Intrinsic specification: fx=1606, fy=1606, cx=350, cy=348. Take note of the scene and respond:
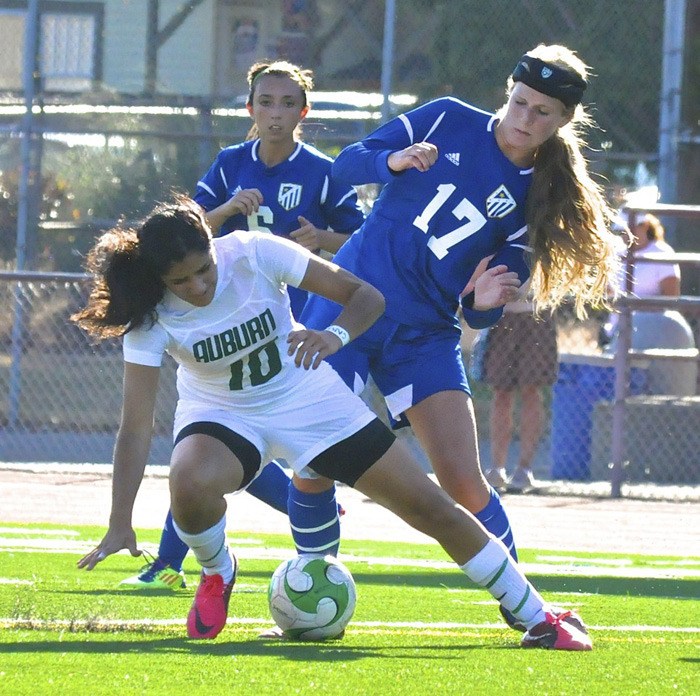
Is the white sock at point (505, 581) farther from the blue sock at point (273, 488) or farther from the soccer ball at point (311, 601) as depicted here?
the blue sock at point (273, 488)

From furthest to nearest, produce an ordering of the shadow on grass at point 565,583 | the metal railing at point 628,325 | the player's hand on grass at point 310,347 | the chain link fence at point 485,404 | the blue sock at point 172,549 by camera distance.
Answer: the chain link fence at point 485,404
the metal railing at point 628,325
the shadow on grass at point 565,583
the blue sock at point 172,549
the player's hand on grass at point 310,347

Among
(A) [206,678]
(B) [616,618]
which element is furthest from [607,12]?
(A) [206,678]

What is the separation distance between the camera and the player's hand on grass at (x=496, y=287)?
5.66m

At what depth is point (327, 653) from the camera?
500cm

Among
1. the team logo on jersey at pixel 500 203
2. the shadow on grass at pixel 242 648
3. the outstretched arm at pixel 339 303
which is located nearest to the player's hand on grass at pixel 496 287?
the team logo on jersey at pixel 500 203

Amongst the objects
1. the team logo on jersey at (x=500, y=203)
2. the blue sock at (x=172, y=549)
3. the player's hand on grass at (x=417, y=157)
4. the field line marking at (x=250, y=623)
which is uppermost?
the player's hand on grass at (x=417, y=157)

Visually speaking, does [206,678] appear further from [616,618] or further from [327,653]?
[616,618]

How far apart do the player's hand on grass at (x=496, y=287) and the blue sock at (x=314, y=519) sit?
86 centimetres

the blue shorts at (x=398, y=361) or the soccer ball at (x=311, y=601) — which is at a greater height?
the blue shorts at (x=398, y=361)

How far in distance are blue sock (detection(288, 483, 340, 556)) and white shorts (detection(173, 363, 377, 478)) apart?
17.3 inches

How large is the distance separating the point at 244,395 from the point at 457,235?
107cm

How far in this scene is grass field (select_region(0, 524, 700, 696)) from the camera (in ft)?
14.4

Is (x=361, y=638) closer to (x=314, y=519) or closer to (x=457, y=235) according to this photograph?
(x=314, y=519)

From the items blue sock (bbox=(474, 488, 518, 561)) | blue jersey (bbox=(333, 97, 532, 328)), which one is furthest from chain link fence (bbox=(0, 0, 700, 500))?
blue jersey (bbox=(333, 97, 532, 328))
